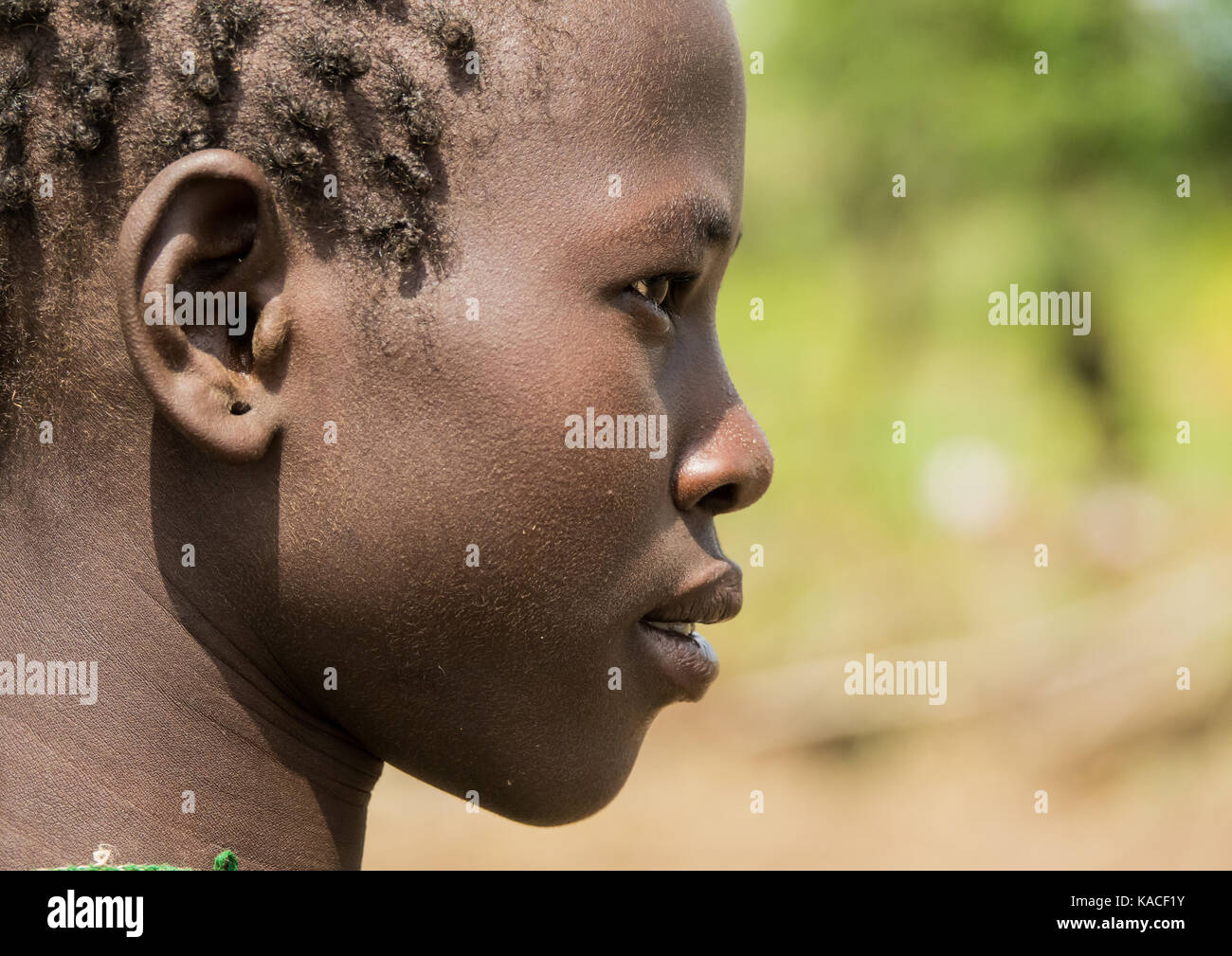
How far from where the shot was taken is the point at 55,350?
72.6 inches

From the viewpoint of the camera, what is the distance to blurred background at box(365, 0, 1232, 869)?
887cm

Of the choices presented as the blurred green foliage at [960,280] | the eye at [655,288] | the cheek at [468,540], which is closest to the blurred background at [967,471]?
the blurred green foliage at [960,280]

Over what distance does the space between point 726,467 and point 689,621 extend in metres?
0.25

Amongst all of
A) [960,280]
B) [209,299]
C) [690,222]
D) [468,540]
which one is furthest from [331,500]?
[960,280]

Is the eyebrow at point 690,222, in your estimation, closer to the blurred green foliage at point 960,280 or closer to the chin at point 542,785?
the chin at point 542,785

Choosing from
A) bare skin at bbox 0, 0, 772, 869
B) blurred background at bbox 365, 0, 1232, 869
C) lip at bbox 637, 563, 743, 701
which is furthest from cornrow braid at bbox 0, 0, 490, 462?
blurred background at bbox 365, 0, 1232, 869

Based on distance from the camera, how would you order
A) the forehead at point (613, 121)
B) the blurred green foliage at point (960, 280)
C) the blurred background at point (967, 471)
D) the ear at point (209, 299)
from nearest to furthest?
the ear at point (209, 299) → the forehead at point (613, 121) → the blurred background at point (967, 471) → the blurred green foliage at point (960, 280)

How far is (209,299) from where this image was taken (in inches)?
70.4

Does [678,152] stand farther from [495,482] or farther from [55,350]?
[55,350]

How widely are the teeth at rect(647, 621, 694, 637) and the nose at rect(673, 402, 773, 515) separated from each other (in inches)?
7.1

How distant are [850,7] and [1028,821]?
925cm

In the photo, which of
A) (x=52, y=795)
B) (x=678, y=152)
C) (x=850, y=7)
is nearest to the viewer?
(x=52, y=795)

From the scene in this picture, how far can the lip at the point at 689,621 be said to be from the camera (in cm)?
199
